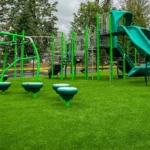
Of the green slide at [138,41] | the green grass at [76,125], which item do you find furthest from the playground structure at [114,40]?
the green grass at [76,125]

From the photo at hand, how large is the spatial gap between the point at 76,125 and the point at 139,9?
31.2 metres

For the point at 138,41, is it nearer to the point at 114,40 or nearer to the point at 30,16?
the point at 114,40

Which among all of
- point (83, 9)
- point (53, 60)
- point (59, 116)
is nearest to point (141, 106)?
point (59, 116)

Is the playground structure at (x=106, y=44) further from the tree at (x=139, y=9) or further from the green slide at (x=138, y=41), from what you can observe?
the tree at (x=139, y=9)

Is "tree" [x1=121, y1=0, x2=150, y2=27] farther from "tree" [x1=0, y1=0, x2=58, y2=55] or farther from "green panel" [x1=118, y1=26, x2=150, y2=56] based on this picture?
"green panel" [x1=118, y1=26, x2=150, y2=56]

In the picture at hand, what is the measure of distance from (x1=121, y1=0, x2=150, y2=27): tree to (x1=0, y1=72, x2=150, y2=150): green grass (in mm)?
26697

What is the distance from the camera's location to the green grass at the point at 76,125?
393 centimetres

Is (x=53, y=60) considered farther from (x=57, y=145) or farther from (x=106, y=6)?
(x=106, y=6)

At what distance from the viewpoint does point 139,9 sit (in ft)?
111

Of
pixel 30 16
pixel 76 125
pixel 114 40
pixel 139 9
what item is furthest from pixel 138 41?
pixel 30 16

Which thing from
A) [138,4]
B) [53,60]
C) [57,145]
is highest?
[138,4]

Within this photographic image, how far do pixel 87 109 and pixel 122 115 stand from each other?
102cm

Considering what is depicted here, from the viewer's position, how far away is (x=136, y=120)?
5.20 metres

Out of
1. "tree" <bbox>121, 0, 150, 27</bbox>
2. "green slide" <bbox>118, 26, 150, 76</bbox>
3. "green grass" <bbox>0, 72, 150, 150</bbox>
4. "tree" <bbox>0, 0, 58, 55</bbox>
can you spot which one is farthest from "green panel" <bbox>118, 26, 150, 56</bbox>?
"tree" <bbox>0, 0, 58, 55</bbox>
